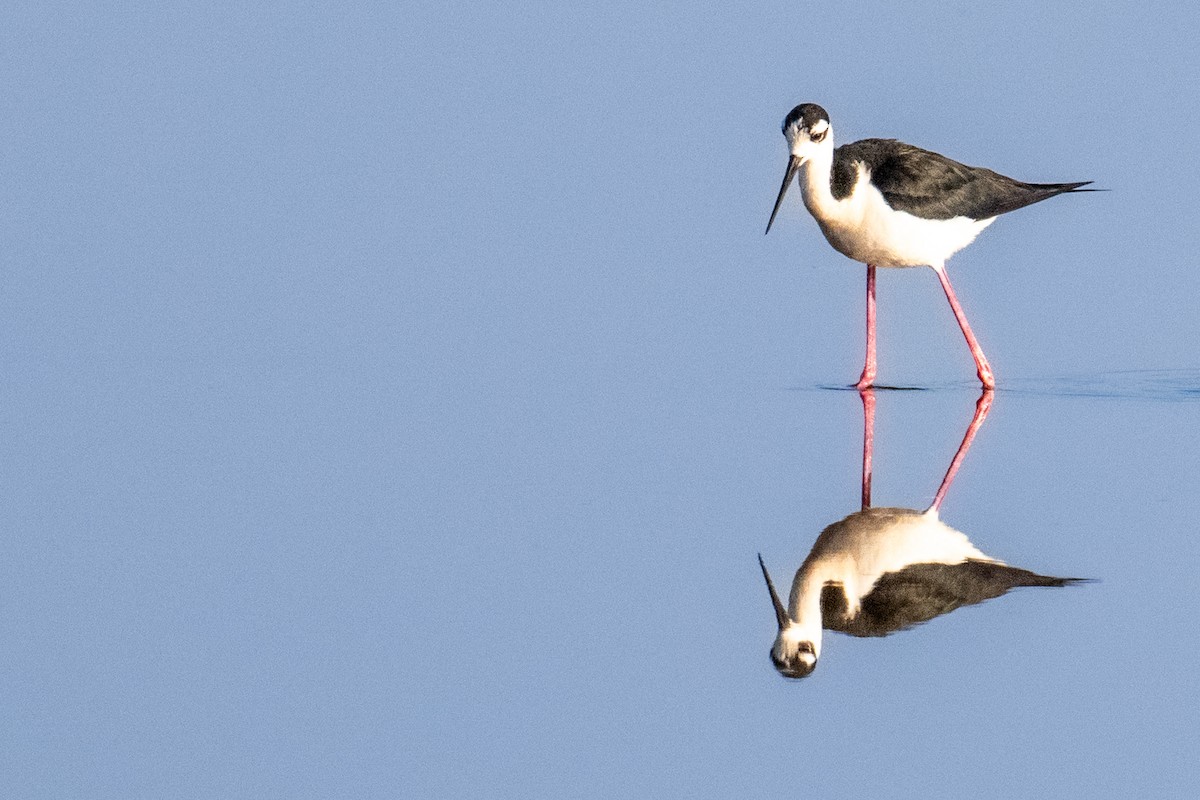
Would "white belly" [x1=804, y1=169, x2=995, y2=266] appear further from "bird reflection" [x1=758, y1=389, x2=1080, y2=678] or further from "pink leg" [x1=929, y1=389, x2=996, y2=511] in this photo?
"bird reflection" [x1=758, y1=389, x2=1080, y2=678]

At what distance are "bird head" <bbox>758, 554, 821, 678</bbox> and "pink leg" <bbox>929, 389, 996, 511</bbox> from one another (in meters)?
1.41

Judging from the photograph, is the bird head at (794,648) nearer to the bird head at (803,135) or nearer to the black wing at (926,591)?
the black wing at (926,591)

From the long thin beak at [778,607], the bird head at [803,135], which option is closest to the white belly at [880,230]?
the bird head at [803,135]

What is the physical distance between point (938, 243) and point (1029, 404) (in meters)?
1.04

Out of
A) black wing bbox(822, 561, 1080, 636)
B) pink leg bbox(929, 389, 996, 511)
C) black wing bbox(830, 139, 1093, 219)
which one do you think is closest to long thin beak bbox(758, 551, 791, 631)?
black wing bbox(822, 561, 1080, 636)

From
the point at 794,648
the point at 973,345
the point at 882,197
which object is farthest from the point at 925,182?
the point at 794,648

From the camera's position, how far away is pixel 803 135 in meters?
8.89

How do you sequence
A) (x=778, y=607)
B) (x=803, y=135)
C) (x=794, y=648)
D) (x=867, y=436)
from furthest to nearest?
(x=803, y=135), (x=867, y=436), (x=778, y=607), (x=794, y=648)

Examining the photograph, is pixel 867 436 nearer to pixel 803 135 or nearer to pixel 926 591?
pixel 803 135

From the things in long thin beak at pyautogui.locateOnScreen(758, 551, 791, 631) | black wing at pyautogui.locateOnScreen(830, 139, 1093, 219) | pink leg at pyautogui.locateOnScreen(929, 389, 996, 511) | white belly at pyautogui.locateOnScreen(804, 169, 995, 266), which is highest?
black wing at pyautogui.locateOnScreen(830, 139, 1093, 219)

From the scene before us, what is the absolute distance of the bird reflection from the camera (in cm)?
536

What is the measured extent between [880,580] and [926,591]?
15 centimetres

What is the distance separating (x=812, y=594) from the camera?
18.2 ft

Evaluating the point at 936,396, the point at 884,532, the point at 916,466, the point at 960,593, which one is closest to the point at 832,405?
the point at 936,396
